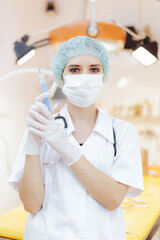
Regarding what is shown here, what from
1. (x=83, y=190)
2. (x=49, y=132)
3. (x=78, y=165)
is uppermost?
(x=49, y=132)

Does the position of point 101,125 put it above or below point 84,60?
below

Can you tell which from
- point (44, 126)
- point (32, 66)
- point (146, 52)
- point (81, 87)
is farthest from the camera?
point (32, 66)

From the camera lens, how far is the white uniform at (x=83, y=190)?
1.05 m

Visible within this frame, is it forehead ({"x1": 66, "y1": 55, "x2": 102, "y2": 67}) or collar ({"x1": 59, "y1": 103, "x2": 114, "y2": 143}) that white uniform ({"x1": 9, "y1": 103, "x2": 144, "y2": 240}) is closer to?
collar ({"x1": 59, "y1": 103, "x2": 114, "y2": 143})

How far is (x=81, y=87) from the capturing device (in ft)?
3.68

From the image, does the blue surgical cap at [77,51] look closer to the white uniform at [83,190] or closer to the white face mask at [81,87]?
the white face mask at [81,87]

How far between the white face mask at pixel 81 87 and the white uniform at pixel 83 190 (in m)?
0.11

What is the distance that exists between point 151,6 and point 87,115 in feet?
8.03

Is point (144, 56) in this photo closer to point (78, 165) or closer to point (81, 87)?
point (81, 87)

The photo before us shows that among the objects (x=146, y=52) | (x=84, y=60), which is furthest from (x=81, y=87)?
(x=146, y=52)

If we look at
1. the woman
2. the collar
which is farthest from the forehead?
the collar

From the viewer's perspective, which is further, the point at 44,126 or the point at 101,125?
the point at 101,125

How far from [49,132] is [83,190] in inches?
10.3

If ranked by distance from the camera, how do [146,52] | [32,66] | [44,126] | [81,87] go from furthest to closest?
1. [32,66]
2. [146,52]
3. [81,87]
4. [44,126]
